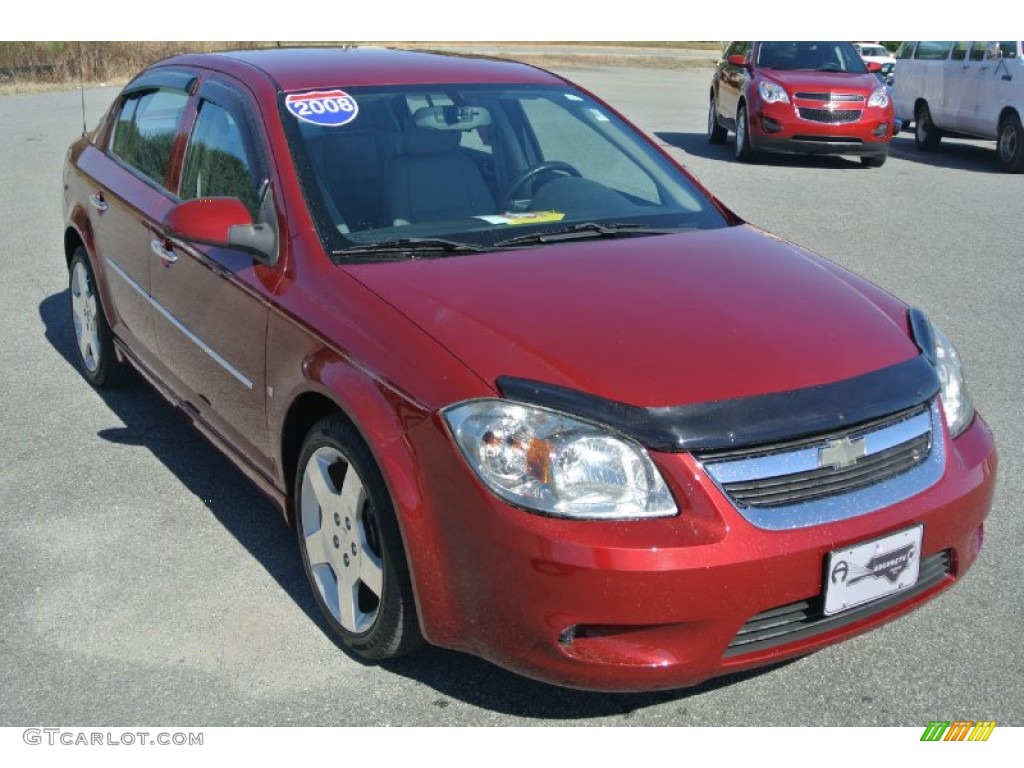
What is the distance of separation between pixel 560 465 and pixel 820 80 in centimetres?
1260

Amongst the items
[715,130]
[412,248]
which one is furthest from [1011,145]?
Answer: [412,248]

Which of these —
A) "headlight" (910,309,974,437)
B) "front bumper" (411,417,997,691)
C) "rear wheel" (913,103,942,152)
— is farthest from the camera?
"rear wheel" (913,103,942,152)

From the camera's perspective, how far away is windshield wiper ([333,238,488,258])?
146 inches

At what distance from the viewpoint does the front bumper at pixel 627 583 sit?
2812mm

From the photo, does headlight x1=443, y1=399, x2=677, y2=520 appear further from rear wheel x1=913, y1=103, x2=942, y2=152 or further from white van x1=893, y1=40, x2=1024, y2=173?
rear wheel x1=913, y1=103, x2=942, y2=152

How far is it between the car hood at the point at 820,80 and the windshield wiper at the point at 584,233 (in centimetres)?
1087

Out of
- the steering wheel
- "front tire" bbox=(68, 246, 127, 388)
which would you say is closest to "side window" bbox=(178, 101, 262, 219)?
the steering wheel

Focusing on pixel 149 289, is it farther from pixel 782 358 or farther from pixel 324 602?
pixel 782 358

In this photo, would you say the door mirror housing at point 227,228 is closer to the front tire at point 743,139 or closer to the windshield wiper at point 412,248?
the windshield wiper at point 412,248

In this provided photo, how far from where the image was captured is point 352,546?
346cm

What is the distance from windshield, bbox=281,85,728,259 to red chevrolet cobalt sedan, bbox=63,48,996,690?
14 millimetres

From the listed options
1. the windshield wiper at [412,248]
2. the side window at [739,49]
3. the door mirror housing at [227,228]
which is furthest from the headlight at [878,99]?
the door mirror housing at [227,228]

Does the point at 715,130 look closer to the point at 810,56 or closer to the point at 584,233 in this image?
the point at 810,56

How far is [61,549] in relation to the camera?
4.29m
